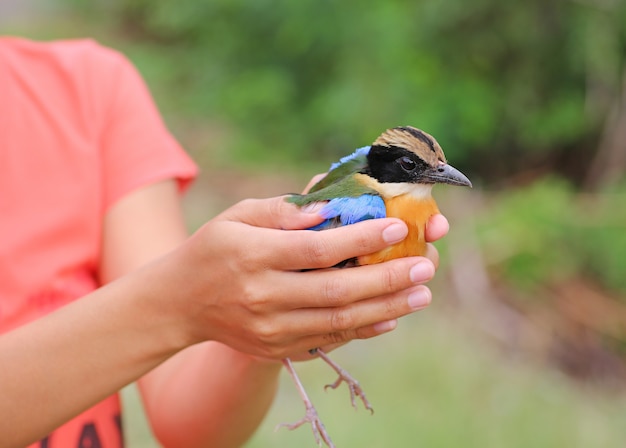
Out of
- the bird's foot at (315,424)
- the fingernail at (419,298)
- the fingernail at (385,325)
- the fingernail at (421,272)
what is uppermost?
the fingernail at (421,272)

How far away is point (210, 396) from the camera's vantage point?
1979mm

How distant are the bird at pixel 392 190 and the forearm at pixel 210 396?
0.44 ft

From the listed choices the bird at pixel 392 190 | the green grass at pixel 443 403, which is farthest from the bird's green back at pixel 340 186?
the green grass at pixel 443 403

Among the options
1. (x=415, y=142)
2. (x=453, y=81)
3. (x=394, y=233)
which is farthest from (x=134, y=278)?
(x=453, y=81)

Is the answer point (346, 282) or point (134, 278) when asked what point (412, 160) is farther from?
point (134, 278)

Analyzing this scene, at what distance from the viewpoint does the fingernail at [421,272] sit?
1549 millimetres

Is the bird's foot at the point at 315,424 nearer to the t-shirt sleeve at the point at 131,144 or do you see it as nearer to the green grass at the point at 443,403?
the t-shirt sleeve at the point at 131,144

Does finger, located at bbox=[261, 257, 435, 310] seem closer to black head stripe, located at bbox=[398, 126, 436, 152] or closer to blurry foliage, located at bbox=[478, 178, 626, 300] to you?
black head stripe, located at bbox=[398, 126, 436, 152]

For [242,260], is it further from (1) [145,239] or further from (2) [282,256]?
(1) [145,239]

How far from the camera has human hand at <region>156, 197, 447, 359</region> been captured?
1539mm

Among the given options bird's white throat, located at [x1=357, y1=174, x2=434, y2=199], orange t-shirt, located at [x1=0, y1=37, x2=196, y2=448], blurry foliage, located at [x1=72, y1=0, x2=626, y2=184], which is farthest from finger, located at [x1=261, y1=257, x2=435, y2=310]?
blurry foliage, located at [x1=72, y1=0, x2=626, y2=184]

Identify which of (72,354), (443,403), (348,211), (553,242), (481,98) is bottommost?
(443,403)

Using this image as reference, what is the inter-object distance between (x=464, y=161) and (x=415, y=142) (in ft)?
15.8

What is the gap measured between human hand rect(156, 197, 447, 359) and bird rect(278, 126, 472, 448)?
62mm
